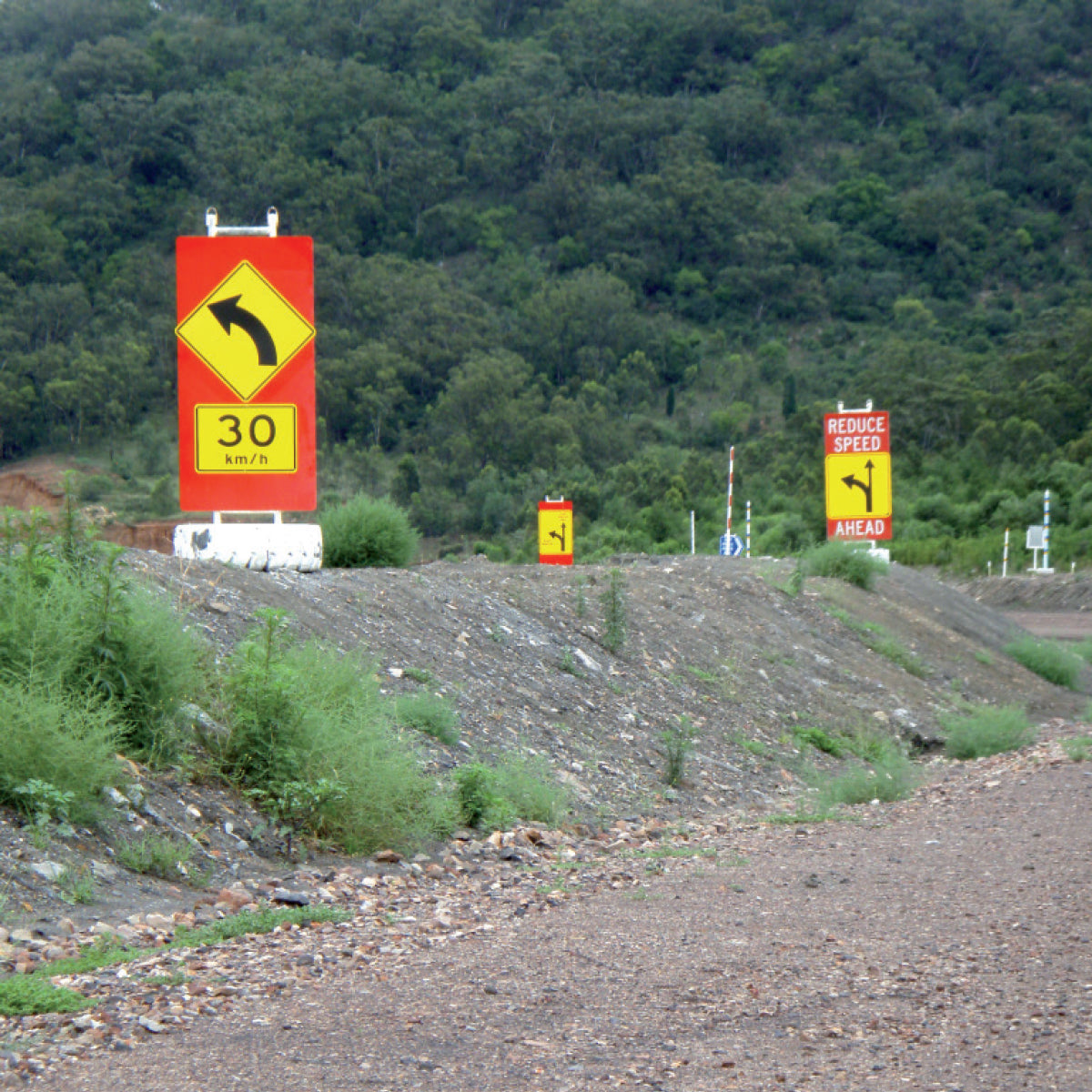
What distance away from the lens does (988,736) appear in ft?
31.0

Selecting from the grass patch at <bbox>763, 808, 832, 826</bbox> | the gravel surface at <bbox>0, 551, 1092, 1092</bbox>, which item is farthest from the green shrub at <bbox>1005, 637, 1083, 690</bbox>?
the grass patch at <bbox>763, 808, 832, 826</bbox>

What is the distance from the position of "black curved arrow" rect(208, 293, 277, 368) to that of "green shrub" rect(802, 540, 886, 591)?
7.04 m

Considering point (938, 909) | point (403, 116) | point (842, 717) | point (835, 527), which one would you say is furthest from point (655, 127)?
point (938, 909)

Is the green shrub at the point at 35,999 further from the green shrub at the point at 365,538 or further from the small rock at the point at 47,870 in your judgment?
the green shrub at the point at 365,538

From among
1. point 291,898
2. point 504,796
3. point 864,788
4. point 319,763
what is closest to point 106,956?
point 291,898

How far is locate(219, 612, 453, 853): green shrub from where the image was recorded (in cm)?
539

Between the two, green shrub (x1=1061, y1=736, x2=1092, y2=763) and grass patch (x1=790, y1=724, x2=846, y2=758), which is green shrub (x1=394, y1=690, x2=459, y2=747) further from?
green shrub (x1=1061, y1=736, x2=1092, y2=763)

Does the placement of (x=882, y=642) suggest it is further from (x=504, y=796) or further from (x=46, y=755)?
(x=46, y=755)

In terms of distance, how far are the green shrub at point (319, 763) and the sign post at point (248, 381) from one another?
2.80 m

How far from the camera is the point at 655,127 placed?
80.6m

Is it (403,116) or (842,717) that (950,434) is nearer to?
(842,717)

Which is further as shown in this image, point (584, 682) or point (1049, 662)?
point (1049, 662)

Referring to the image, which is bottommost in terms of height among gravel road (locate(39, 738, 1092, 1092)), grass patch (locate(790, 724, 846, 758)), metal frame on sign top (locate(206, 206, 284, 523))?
grass patch (locate(790, 724, 846, 758))

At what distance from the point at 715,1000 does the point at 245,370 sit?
5.87 meters
